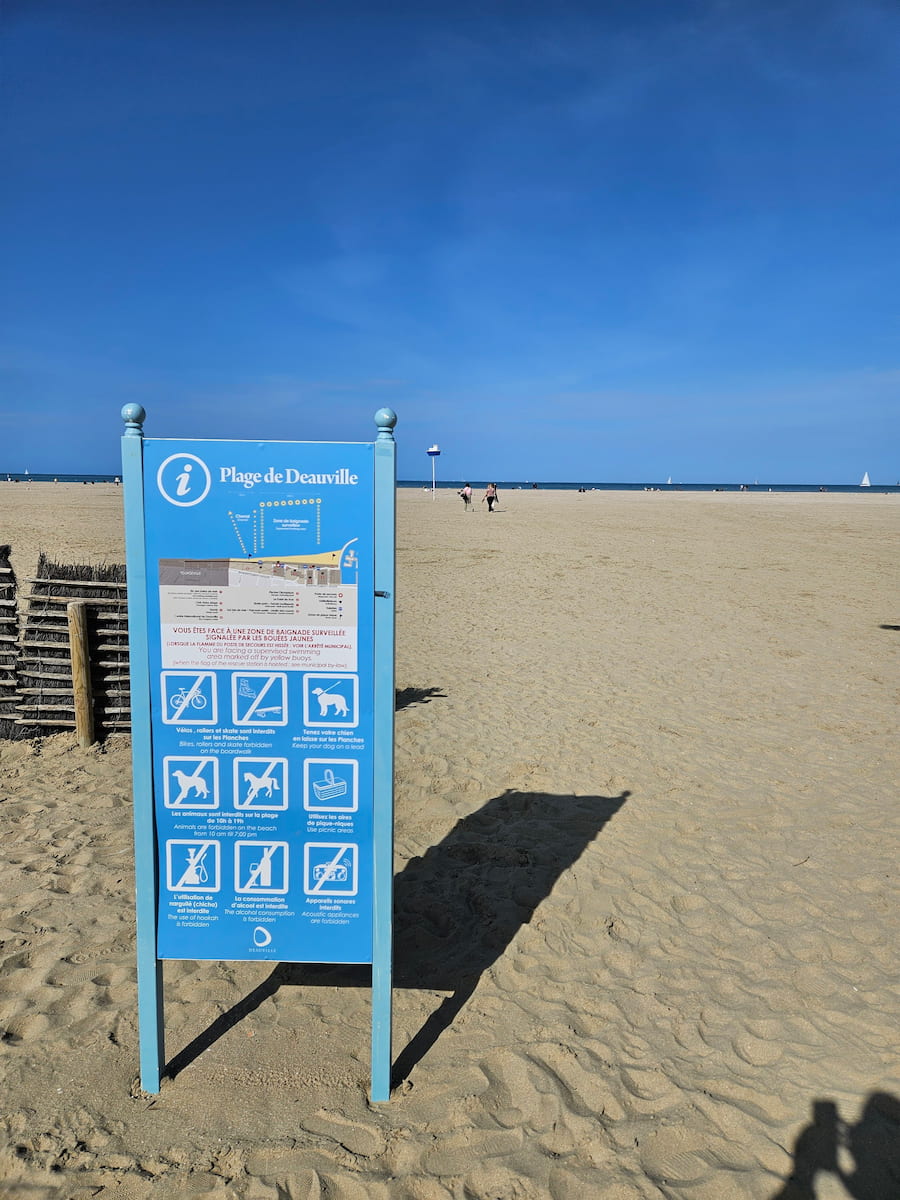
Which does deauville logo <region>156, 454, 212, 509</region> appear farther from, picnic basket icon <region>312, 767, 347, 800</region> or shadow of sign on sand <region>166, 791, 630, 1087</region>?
Answer: shadow of sign on sand <region>166, 791, 630, 1087</region>

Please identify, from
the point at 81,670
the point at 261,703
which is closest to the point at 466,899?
the point at 261,703

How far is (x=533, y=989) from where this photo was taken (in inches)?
138

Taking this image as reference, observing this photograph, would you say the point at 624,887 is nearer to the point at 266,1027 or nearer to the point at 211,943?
the point at 266,1027

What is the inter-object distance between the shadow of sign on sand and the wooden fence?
314 centimetres

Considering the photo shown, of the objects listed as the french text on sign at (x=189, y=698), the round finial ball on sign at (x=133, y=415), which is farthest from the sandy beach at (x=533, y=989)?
the round finial ball on sign at (x=133, y=415)

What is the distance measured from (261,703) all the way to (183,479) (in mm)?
818

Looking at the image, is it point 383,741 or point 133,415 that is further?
point 383,741

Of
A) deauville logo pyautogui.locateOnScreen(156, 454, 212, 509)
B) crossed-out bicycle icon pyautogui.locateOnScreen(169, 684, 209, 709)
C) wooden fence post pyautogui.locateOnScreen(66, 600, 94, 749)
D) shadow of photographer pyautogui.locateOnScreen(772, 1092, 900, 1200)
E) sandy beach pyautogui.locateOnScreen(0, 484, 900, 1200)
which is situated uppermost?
deauville logo pyautogui.locateOnScreen(156, 454, 212, 509)

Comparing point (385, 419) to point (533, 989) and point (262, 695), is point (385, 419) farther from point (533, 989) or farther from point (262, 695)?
point (533, 989)

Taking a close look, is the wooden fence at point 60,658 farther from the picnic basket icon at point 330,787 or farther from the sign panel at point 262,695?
the picnic basket icon at point 330,787

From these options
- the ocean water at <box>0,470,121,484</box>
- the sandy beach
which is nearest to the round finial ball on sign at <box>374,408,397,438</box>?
the sandy beach

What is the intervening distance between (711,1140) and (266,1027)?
181cm

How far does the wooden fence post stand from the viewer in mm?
5922

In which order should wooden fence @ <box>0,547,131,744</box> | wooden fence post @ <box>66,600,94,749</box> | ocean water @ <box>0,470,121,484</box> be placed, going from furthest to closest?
ocean water @ <box>0,470,121,484</box> → wooden fence @ <box>0,547,131,744</box> → wooden fence post @ <box>66,600,94,749</box>
